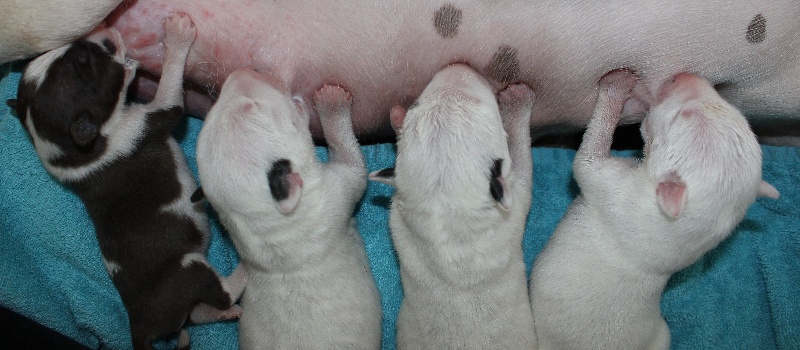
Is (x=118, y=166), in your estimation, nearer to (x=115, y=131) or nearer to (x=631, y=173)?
(x=115, y=131)

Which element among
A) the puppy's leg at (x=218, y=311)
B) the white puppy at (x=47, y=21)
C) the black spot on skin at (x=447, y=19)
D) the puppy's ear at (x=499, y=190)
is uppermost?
the black spot on skin at (x=447, y=19)

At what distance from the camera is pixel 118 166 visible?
10.4 feet

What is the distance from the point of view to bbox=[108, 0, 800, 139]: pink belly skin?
9.86 ft

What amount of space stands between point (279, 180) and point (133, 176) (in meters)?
0.79

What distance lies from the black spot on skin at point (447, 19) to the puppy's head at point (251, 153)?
0.70 metres

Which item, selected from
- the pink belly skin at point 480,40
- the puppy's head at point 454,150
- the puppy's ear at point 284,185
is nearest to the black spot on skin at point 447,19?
the pink belly skin at point 480,40

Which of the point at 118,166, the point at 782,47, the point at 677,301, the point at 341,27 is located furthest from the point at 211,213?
the point at 782,47

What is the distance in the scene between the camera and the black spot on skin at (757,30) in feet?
9.86

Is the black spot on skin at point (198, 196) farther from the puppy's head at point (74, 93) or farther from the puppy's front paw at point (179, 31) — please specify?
the puppy's front paw at point (179, 31)

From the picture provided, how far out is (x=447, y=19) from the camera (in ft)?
9.90

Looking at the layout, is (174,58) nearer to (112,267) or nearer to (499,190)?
(112,267)

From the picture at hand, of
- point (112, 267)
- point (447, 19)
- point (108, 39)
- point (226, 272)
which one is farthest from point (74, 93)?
point (447, 19)

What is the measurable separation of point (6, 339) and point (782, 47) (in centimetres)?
362

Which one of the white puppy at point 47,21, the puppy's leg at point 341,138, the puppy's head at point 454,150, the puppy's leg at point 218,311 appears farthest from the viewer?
the puppy's leg at point 218,311
